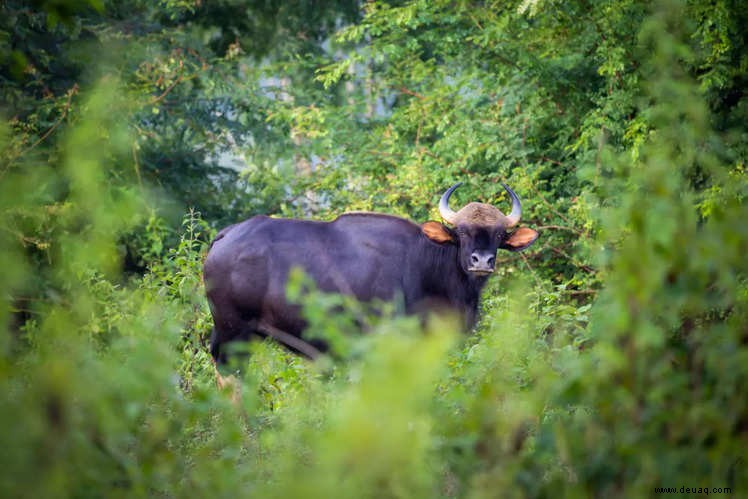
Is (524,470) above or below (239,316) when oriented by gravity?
above

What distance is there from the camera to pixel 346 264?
8.16 metres

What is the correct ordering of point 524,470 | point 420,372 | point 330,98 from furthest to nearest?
point 330,98
point 524,470
point 420,372

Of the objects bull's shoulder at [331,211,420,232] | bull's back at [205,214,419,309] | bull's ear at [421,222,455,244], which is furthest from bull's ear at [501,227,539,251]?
bull's back at [205,214,419,309]

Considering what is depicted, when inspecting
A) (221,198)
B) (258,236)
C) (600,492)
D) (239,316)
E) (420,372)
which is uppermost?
(420,372)

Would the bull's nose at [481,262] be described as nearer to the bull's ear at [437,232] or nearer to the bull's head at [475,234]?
the bull's head at [475,234]

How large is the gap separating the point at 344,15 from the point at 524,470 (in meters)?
15.3

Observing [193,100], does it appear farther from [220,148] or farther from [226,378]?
[226,378]

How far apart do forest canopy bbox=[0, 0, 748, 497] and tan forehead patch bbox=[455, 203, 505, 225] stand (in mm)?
628

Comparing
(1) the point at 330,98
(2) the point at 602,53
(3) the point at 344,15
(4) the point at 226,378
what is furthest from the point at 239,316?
(3) the point at 344,15

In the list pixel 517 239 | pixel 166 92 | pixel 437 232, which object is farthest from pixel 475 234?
pixel 166 92

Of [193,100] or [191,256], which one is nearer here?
[191,256]

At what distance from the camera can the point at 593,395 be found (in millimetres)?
3686

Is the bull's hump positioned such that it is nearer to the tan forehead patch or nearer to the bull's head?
the bull's head

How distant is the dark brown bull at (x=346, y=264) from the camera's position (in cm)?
802
